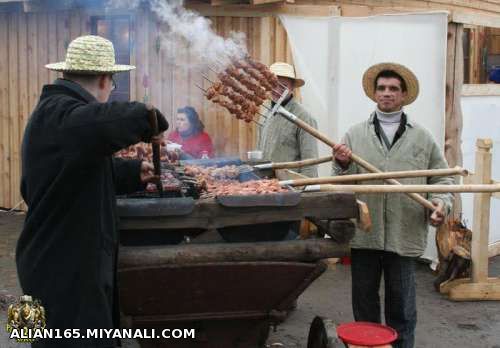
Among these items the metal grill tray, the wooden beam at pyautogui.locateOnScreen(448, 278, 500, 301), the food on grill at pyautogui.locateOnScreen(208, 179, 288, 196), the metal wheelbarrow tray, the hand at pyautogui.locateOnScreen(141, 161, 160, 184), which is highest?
the hand at pyautogui.locateOnScreen(141, 161, 160, 184)

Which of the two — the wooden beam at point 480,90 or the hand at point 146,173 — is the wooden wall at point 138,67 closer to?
the wooden beam at point 480,90

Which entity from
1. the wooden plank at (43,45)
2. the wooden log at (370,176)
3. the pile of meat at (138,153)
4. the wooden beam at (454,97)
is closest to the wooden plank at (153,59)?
the wooden plank at (43,45)

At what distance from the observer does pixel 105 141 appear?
10.7ft

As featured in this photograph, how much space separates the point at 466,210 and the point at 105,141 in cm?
591

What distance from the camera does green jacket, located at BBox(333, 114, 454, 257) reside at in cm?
503

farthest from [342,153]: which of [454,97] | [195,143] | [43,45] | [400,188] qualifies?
[43,45]

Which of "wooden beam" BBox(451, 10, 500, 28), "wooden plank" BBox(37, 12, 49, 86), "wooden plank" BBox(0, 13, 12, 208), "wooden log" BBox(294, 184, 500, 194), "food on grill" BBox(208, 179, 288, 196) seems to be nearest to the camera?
"food on grill" BBox(208, 179, 288, 196)

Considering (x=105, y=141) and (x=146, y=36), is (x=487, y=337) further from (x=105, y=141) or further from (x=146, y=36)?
(x=146, y=36)

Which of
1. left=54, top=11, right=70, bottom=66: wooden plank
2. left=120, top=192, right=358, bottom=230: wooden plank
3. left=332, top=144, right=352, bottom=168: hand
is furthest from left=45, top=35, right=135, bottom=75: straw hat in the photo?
left=54, top=11, right=70, bottom=66: wooden plank

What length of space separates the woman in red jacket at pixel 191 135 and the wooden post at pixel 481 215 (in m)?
3.14

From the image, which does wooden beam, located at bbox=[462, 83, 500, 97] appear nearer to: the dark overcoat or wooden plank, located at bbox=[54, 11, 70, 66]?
the dark overcoat

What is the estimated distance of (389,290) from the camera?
5.14m

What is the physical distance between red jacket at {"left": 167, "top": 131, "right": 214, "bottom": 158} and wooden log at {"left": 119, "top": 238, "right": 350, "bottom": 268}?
4184mm

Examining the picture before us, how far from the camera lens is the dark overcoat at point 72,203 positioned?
327 cm
